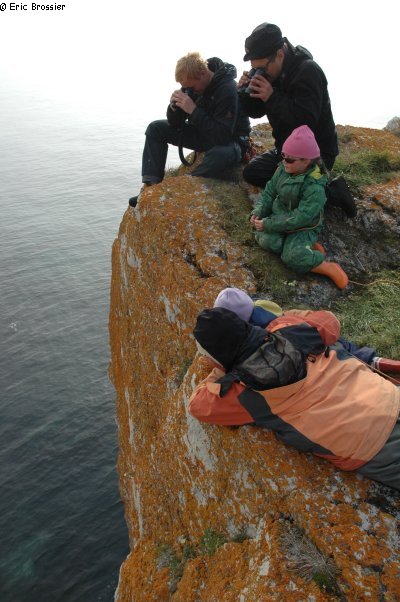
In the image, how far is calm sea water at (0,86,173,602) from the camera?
18125 mm

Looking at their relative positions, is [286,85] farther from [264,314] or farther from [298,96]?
[264,314]

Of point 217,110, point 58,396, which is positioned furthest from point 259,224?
point 58,396

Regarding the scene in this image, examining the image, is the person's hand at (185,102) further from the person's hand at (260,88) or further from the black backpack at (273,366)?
the black backpack at (273,366)

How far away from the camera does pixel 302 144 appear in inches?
261

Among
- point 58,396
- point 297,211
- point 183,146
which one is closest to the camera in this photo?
point 297,211

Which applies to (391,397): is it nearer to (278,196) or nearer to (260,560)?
(260,560)

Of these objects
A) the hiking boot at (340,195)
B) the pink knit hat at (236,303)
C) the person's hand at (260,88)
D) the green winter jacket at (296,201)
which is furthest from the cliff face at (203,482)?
the person's hand at (260,88)

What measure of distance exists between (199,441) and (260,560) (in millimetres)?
1661

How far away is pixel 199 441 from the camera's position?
588 centimetres

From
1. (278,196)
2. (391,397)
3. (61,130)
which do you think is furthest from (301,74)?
(61,130)

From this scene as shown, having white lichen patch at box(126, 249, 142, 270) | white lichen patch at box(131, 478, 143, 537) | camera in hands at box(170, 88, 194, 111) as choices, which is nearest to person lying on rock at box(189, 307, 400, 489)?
white lichen patch at box(131, 478, 143, 537)

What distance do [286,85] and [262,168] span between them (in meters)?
1.51

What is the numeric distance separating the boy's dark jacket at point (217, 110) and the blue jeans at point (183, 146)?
247 mm

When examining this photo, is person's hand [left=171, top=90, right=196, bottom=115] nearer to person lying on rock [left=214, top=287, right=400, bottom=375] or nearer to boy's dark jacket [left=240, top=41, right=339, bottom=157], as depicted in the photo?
boy's dark jacket [left=240, top=41, right=339, bottom=157]
